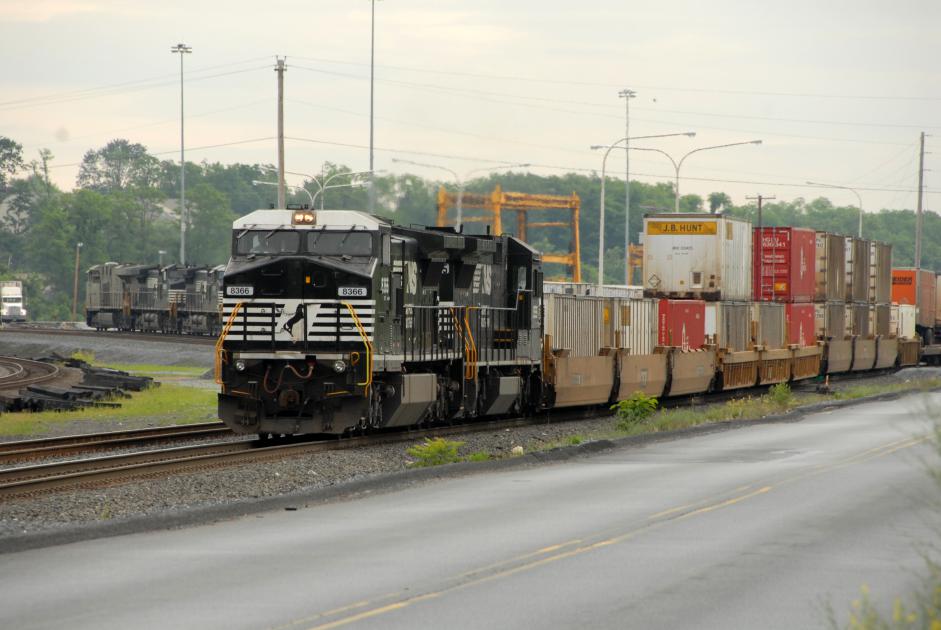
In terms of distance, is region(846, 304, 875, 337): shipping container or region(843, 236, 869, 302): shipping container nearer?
region(843, 236, 869, 302): shipping container

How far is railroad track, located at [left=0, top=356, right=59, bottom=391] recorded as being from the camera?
36719mm

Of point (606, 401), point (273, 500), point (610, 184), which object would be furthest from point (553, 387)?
point (610, 184)

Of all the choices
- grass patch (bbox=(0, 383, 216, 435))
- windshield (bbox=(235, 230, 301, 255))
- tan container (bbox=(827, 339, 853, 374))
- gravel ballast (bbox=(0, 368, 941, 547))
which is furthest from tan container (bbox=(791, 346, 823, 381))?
windshield (bbox=(235, 230, 301, 255))

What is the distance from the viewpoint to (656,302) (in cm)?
3550

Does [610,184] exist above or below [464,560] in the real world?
above

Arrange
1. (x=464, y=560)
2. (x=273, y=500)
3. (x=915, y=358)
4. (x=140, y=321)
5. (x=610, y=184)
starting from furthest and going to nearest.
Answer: (x=610, y=184) → (x=140, y=321) → (x=915, y=358) → (x=273, y=500) → (x=464, y=560)

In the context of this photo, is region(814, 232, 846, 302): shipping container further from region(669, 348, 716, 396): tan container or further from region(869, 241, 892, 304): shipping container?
region(669, 348, 716, 396): tan container

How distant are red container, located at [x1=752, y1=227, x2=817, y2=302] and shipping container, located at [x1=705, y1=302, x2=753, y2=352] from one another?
3.37 m

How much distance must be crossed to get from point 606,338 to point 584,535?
68.0 feet

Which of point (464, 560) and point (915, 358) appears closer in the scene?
point (464, 560)

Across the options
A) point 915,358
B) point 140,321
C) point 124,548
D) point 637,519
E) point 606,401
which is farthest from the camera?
point 140,321

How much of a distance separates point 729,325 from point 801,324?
6357 mm

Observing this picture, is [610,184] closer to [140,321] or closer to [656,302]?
[140,321]

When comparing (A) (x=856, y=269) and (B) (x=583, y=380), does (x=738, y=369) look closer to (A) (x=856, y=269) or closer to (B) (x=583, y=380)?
(B) (x=583, y=380)
